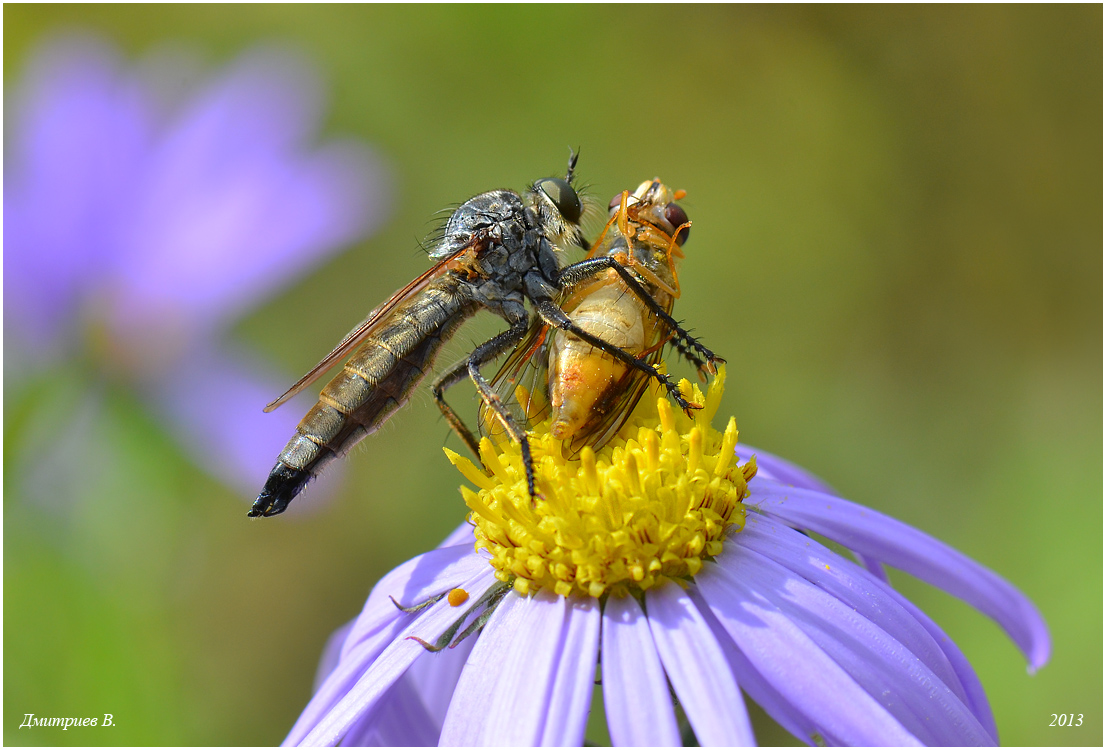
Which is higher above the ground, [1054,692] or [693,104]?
[693,104]

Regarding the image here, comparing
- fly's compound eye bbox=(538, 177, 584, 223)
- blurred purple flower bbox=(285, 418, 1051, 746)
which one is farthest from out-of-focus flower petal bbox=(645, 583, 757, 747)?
fly's compound eye bbox=(538, 177, 584, 223)

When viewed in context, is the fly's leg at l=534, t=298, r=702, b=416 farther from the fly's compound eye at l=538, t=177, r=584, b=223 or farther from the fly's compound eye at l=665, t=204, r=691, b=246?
the fly's compound eye at l=538, t=177, r=584, b=223

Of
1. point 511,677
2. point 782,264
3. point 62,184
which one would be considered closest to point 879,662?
point 511,677

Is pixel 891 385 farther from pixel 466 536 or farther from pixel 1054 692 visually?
pixel 466 536

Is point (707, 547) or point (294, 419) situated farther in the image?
point (294, 419)

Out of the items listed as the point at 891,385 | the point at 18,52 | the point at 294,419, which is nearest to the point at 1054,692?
the point at 891,385

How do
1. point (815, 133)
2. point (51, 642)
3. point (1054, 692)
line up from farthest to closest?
point (815, 133) < point (1054, 692) < point (51, 642)

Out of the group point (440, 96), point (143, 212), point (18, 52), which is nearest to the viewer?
point (143, 212)
